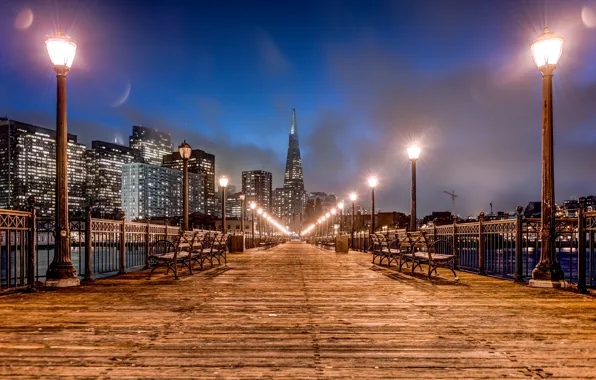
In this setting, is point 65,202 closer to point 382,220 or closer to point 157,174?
point 382,220

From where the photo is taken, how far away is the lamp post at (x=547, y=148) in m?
9.46

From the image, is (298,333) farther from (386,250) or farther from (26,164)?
(26,164)

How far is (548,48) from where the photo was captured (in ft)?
33.0

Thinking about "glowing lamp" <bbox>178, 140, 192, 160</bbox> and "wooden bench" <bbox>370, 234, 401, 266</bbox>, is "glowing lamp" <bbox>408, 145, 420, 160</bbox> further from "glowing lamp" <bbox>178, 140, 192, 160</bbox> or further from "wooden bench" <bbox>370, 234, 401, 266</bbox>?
"glowing lamp" <bbox>178, 140, 192, 160</bbox>

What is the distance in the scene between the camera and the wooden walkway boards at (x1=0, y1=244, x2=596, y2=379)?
3.75 m

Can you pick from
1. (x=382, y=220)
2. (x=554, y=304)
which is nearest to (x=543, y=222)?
(x=554, y=304)

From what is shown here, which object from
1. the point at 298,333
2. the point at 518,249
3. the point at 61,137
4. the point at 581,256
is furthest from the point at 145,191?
the point at 298,333

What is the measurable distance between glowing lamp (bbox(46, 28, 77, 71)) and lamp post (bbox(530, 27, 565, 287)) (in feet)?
32.9

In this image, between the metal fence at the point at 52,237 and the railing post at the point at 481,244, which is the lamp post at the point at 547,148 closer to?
the railing post at the point at 481,244

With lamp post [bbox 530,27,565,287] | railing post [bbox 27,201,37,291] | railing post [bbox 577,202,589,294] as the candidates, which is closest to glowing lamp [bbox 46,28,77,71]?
railing post [bbox 27,201,37,291]

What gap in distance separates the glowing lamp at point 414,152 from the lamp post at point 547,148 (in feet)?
27.9

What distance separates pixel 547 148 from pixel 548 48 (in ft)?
7.09

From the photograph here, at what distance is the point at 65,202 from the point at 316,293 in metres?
5.69

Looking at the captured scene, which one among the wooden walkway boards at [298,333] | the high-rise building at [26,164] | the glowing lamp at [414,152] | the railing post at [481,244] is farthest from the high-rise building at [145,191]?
the wooden walkway boards at [298,333]
